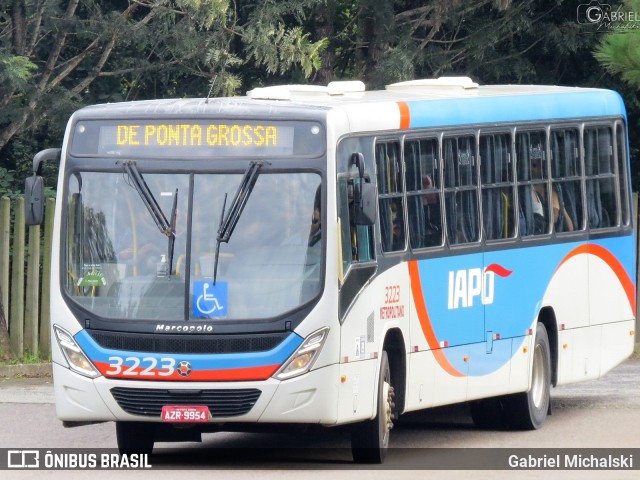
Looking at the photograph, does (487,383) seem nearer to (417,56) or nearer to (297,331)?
(297,331)

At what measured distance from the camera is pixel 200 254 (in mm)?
11766

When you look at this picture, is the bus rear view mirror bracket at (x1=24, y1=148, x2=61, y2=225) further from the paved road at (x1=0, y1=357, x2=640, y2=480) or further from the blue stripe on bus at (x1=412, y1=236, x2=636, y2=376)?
the blue stripe on bus at (x1=412, y1=236, x2=636, y2=376)

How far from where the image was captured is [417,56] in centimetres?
1973

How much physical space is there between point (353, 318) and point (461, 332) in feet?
7.29

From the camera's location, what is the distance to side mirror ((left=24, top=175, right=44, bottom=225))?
12.2 meters

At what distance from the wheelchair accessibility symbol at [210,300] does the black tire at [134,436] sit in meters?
1.44

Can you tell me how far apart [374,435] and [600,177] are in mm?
5323

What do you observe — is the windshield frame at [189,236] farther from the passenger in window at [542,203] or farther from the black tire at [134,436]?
the passenger in window at [542,203]

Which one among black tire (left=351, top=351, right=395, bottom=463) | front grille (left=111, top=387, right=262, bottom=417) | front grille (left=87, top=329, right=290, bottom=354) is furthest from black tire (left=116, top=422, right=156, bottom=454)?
black tire (left=351, top=351, right=395, bottom=463)

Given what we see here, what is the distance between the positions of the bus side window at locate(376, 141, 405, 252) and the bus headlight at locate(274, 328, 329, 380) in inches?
53.2

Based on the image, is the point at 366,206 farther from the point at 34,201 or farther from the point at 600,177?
the point at 600,177

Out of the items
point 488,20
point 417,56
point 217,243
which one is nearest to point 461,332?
point 217,243

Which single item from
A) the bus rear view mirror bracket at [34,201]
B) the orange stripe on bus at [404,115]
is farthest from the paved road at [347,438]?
the orange stripe on bus at [404,115]

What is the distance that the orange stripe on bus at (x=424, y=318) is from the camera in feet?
43.2
